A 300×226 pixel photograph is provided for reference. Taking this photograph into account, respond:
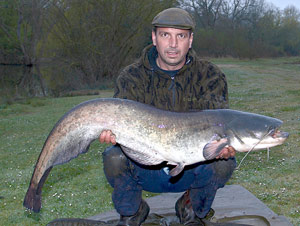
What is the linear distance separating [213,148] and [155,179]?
0.77 m

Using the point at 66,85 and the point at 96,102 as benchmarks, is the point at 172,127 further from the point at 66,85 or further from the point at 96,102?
the point at 66,85

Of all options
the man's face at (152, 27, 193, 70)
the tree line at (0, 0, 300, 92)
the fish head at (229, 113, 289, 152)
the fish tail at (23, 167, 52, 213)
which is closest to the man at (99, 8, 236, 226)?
the man's face at (152, 27, 193, 70)

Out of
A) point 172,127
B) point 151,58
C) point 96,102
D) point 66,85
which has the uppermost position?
point 151,58

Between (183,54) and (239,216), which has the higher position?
(183,54)

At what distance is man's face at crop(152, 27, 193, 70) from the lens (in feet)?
10.6

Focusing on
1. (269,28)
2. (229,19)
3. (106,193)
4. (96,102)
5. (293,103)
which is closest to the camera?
(96,102)

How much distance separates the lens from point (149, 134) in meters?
2.76

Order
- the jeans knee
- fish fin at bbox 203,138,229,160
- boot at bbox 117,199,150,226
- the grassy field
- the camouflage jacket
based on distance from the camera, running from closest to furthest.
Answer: fish fin at bbox 203,138,229,160 → the jeans knee → boot at bbox 117,199,150,226 → the camouflage jacket → the grassy field

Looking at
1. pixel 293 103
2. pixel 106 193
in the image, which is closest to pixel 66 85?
pixel 293 103

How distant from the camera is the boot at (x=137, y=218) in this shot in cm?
322

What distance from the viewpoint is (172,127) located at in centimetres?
277

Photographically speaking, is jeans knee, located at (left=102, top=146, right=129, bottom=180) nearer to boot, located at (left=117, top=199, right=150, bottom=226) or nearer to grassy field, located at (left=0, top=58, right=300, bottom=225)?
boot, located at (left=117, top=199, right=150, bottom=226)

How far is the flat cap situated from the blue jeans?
1.17 meters

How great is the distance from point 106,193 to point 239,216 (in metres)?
1.87
